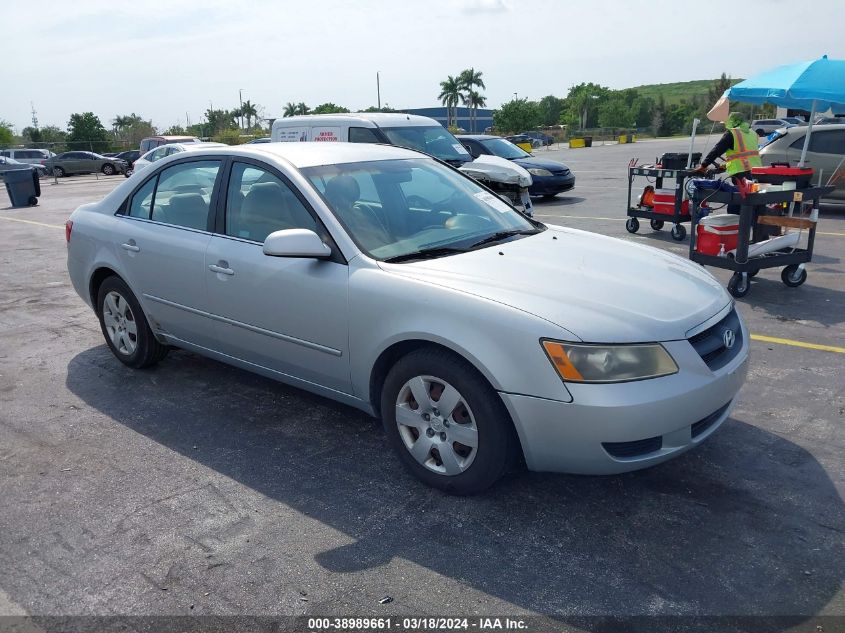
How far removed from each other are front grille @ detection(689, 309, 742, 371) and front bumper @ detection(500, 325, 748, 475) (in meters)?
0.05

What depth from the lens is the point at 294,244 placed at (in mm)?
3625

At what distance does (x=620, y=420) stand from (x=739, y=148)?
602cm

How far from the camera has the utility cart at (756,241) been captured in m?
7.11

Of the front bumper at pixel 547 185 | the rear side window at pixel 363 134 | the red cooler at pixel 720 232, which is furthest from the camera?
the front bumper at pixel 547 185

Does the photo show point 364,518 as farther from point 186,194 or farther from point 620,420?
point 186,194

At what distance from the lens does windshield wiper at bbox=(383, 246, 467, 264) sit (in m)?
3.73

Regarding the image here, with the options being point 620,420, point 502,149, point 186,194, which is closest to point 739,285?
point 620,420

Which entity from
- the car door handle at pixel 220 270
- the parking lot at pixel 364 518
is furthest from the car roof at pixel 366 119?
the car door handle at pixel 220 270

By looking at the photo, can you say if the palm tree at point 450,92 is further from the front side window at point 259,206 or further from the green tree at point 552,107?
the front side window at point 259,206

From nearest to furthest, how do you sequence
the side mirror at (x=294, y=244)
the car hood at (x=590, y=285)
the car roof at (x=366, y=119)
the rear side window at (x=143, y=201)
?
the car hood at (x=590, y=285) → the side mirror at (x=294, y=244) → the rear side window at (x=143, y=201) → the car roof at (x=366, y=119)

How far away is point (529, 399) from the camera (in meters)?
3.09

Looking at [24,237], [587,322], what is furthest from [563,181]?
[587,322]

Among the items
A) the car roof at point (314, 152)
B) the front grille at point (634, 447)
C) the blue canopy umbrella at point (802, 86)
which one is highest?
the blue canopy umbrella at point (802, 86)

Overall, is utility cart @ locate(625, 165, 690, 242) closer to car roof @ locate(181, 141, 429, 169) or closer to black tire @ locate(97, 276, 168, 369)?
car roof @ locate(181, 141, 429, 169)
